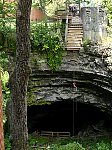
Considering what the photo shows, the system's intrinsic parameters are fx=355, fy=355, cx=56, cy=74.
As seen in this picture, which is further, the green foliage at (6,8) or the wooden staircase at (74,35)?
the wooden staircase at (74,35)

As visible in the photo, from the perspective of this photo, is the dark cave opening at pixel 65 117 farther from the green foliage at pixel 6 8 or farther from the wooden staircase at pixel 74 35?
the green foliage at pixel 6 8

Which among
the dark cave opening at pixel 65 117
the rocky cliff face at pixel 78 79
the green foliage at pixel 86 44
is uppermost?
the green foliage at pixel 86 44

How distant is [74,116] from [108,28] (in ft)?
17.7

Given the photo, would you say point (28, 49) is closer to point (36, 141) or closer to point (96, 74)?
point (96, 74)

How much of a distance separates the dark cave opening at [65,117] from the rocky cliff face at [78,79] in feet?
5.76

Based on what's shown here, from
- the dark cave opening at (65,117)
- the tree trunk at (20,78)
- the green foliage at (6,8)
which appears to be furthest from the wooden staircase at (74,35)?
the tree trunk at (20,78)

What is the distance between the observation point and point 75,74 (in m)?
13.2

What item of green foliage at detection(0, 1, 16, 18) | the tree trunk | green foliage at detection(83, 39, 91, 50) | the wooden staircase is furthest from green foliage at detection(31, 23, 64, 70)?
the tree trunk

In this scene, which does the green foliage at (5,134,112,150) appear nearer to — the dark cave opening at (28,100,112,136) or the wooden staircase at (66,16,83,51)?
the dark cave opening at (28,100,112,136)

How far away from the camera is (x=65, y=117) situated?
1741 centimetres

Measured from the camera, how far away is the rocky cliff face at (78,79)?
41.4ft

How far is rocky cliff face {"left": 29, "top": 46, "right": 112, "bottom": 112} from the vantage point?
41.4 ft

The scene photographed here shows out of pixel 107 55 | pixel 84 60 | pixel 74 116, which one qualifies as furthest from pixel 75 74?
pixel 74 116

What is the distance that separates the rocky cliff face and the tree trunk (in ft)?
14.9
